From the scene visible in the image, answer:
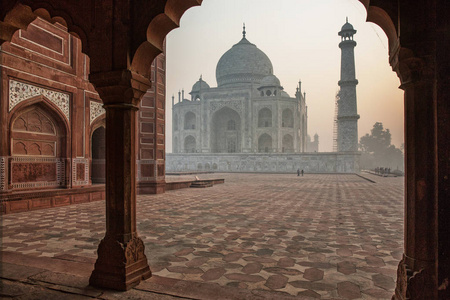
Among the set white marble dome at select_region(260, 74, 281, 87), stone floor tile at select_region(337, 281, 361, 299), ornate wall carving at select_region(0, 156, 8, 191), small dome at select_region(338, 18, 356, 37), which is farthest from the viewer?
white marble dome at select_region(260, 74, 281, 87)

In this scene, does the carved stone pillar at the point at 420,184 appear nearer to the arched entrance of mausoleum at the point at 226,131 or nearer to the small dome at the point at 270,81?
the small dome at the point at 270,81

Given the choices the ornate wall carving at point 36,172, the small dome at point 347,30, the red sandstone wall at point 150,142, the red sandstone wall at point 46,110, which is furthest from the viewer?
the small dome at point 347,30

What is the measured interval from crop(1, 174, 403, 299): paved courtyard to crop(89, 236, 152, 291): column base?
1.10ft

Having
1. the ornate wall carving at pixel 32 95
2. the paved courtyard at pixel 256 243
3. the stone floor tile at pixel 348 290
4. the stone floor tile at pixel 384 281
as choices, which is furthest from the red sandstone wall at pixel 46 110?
the stone floor tile at pixel 384 281

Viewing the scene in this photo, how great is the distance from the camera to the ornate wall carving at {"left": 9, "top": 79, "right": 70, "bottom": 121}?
654 cm

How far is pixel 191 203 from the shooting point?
791 cm

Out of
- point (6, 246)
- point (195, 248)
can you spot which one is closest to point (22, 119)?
point (6, 246)

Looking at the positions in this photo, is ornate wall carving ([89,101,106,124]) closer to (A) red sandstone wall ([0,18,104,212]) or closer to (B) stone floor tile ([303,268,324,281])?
(A) red sandstone wall ([0,18,104,212])

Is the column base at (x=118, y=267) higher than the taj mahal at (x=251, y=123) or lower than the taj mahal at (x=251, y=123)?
lower

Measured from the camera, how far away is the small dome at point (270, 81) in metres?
37.2

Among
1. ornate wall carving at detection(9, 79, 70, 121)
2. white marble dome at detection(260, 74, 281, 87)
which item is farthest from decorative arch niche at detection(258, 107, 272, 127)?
ornate wall carving at detection(9, 79, 70, 121)

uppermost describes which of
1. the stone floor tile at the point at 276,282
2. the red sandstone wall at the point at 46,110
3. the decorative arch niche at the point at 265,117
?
Answer: the decorative arch niche at the point at 265,117

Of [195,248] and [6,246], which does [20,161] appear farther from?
[195,248]

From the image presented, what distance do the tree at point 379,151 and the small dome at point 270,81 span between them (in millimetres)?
23996
